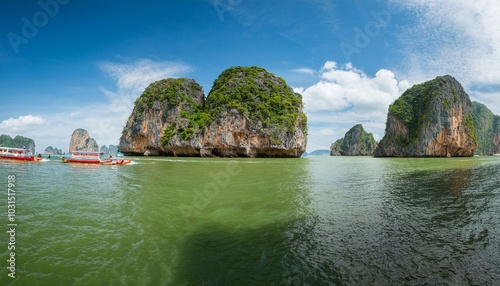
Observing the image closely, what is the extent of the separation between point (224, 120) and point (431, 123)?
61261 mm

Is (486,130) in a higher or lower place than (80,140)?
higher

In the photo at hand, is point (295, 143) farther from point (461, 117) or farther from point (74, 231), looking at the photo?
point (461, 117)

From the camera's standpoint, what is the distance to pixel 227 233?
656cm

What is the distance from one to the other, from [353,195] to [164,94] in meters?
59.1

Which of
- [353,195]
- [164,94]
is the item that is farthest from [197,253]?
[164,94]

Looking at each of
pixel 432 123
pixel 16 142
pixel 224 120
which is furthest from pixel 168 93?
pixel 16 142

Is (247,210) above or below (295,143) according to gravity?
below

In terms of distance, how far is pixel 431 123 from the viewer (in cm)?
6881

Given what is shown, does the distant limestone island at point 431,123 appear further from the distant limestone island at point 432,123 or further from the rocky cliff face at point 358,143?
the rocky cliff face at point 358,143

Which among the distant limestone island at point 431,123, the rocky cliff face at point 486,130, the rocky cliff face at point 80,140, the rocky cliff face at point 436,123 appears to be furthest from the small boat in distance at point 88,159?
the rocky cliff face at point 486,130

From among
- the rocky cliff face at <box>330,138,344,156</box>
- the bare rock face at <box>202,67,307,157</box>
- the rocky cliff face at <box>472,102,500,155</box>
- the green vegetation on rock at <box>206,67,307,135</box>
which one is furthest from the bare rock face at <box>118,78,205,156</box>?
the rocky cliff face at <box>472,102,500,155</box>

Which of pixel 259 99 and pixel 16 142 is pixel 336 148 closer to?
pixel 259 99

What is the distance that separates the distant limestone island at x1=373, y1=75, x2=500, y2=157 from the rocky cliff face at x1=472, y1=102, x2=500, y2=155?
3257 inches

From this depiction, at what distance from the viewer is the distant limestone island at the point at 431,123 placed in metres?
68.2
